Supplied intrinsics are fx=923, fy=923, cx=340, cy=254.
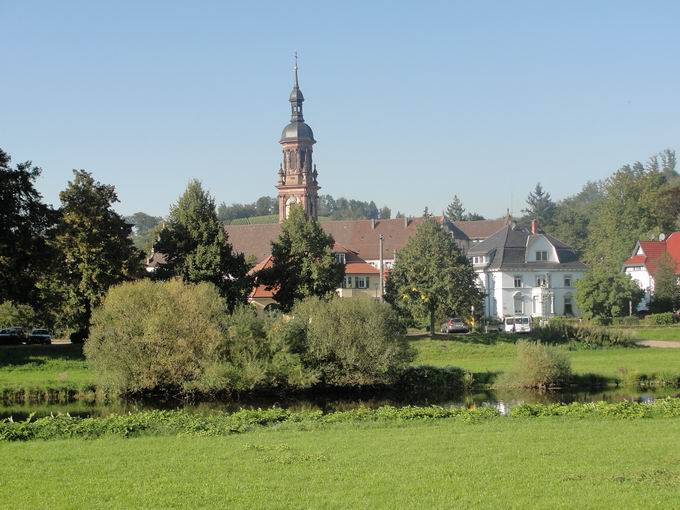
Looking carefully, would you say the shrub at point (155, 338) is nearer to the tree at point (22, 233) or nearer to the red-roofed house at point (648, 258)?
the tree at point (22, 233)

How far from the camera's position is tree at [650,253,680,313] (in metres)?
79.6

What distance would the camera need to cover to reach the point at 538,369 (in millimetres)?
41500

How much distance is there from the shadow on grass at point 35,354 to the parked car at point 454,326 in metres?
27.7

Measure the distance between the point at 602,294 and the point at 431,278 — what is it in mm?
18354

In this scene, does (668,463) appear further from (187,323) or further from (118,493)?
(187,323)

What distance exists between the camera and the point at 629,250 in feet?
361

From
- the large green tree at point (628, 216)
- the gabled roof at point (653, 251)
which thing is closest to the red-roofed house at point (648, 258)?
the gabled roof at point (653, 251)

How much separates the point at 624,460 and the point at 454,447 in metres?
3.92

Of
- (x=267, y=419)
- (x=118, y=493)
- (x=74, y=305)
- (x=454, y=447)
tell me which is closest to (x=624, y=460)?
(x=454, y=447)

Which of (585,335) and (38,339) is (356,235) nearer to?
(585,335)

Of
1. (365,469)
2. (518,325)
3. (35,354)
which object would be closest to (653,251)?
(518,325)

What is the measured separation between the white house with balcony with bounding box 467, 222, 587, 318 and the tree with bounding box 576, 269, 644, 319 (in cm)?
1419

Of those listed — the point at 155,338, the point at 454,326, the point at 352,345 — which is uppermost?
the point at 454,326

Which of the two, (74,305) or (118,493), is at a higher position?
(74,305)
